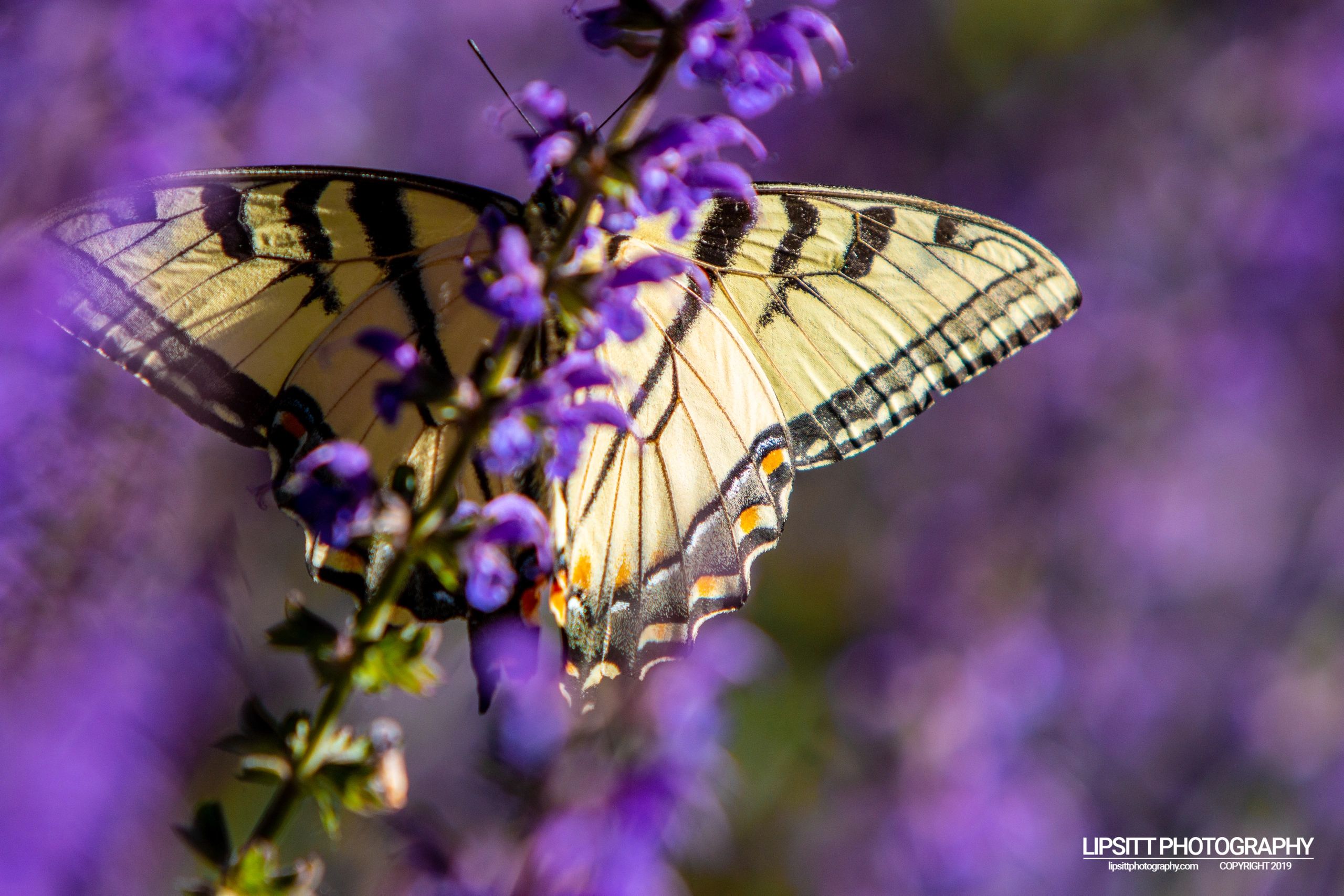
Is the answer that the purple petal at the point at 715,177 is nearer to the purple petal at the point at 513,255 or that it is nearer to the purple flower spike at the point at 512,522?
the purple petal at the point at 513,255

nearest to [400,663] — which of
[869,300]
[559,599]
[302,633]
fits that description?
[302,633]

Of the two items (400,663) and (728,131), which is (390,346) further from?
(728,131)

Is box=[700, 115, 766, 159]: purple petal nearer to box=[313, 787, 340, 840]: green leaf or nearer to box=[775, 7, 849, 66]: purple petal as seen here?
box=[775, 7, 849, 66]: purple petal

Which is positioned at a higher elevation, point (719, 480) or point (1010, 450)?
point (1010, 450)

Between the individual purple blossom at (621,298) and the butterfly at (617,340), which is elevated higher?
the butterfly at (617,340)

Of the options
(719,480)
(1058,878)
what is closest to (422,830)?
(719,480)

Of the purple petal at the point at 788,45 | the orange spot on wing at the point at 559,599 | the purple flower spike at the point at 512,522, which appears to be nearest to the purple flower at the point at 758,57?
the purple petal at the point at 788,45

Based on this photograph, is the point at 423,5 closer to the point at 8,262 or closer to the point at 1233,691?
the point at 8,262
